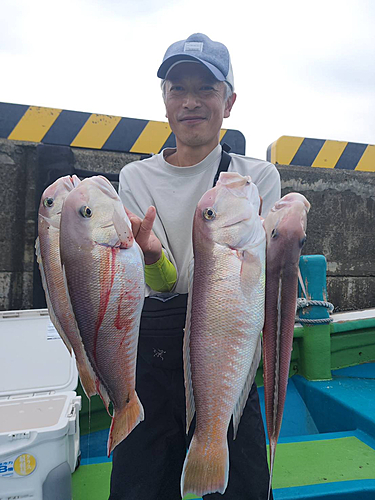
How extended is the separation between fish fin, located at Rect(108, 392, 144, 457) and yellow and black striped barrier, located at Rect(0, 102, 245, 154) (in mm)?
3903

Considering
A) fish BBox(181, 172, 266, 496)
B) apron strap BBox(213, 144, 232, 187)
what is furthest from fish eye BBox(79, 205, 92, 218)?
apron strap BBox(213, 144, 232, 187)

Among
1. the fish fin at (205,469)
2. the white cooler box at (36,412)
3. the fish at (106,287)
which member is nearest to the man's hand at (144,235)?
the fish at (106,287)

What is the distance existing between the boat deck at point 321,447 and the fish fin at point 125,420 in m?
1.42

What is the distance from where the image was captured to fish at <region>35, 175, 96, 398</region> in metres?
1.40

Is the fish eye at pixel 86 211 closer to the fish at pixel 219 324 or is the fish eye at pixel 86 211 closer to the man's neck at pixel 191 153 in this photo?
the fish at pixel 219 324

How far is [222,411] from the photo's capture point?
1.38 m

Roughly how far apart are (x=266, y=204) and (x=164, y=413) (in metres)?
1.32

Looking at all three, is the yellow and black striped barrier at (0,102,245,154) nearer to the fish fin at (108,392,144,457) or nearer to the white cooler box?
the white cooler box

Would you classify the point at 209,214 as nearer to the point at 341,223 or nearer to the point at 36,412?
the point at 36,412

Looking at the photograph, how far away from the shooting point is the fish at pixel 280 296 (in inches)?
52.1

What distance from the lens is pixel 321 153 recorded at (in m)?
5.71

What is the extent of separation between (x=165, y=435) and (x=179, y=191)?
1404 millimetres

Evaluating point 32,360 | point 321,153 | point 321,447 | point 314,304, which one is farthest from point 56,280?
point 321,153

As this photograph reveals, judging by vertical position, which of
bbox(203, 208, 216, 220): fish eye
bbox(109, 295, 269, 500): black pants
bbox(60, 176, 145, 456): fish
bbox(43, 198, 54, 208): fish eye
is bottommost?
bbox(109, 295, 269, 500): black pants
